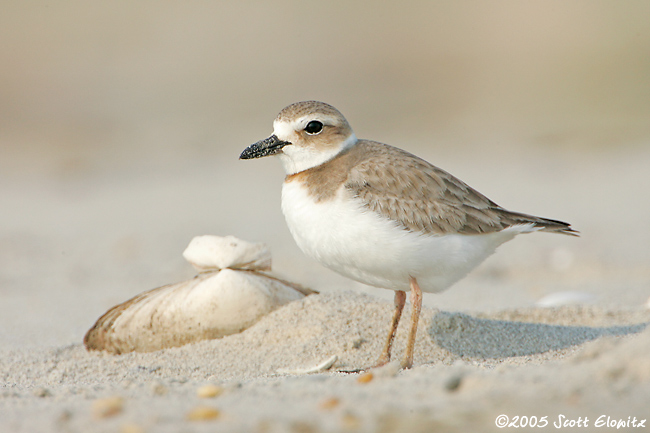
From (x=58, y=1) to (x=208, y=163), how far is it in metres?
11.1

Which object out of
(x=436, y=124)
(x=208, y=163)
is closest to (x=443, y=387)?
(x=208, y=163)

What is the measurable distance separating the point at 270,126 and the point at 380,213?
11.5m

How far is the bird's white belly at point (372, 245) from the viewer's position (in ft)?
11.9

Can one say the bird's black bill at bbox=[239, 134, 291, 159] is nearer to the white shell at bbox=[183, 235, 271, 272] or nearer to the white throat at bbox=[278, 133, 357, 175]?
the white throat at bbox=[278, 133, 357, 175]

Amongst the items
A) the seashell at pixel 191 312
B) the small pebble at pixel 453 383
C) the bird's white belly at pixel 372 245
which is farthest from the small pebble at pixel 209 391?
the seashell at pixel 191 312

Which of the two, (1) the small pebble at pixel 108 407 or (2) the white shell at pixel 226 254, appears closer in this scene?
(1) the small pebble at pixel 108 407

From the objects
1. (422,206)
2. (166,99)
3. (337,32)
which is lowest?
(422,206)

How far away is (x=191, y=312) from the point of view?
427 cm

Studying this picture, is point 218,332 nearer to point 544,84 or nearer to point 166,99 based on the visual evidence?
point 166,99

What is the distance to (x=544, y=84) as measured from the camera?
18.7 m

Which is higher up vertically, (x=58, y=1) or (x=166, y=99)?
(x=58, y=1)

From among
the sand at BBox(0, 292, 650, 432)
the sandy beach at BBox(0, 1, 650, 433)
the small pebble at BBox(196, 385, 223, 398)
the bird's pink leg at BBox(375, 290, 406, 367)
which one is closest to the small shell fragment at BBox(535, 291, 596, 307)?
the sandy beach at BBox(0, 1, 650, 433)

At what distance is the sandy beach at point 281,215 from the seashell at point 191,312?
11 centimetres

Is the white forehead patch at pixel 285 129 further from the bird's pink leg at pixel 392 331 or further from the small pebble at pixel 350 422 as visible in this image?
the small pebble at pixel 350 422
